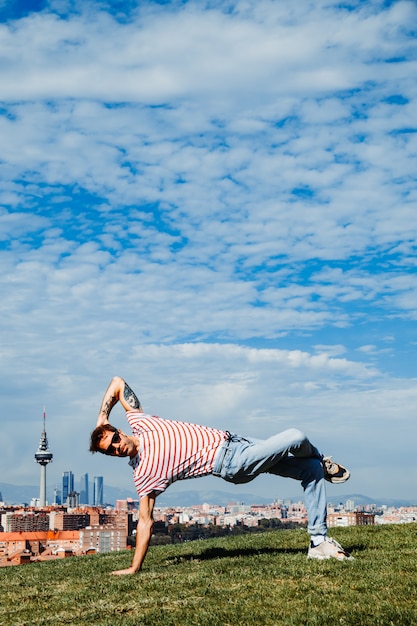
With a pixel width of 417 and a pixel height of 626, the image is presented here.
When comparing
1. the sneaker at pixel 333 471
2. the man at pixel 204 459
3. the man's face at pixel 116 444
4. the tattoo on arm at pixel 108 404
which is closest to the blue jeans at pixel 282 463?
the man at pixel 204 459

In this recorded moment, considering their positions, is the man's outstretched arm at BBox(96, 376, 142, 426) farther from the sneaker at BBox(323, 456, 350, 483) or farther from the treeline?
the treeline

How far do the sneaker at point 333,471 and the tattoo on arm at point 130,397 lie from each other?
6.99 feet

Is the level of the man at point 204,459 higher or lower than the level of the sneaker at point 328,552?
higher

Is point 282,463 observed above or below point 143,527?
above

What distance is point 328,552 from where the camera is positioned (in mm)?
7520

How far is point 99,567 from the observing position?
9125mm

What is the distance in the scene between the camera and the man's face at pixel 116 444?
23.8ft

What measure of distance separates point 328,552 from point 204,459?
62.3 inches

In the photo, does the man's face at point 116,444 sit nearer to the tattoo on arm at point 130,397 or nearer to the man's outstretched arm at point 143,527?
the man's outstretched arm at point 143,527

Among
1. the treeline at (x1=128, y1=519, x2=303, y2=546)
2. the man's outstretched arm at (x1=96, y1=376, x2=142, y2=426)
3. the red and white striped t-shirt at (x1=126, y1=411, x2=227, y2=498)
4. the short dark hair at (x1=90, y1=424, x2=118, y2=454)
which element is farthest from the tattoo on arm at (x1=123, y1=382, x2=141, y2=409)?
the treeline at (x1=128, y1=519, x2=303, y2=546)

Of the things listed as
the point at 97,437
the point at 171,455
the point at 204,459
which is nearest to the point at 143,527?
the point at 171,455

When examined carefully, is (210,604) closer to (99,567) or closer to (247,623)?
(247,623)

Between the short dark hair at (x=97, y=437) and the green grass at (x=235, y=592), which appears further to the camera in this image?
the short dark hair at (x=97, y=437)

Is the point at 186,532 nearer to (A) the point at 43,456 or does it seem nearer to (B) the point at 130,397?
(B) the point at 130,397
